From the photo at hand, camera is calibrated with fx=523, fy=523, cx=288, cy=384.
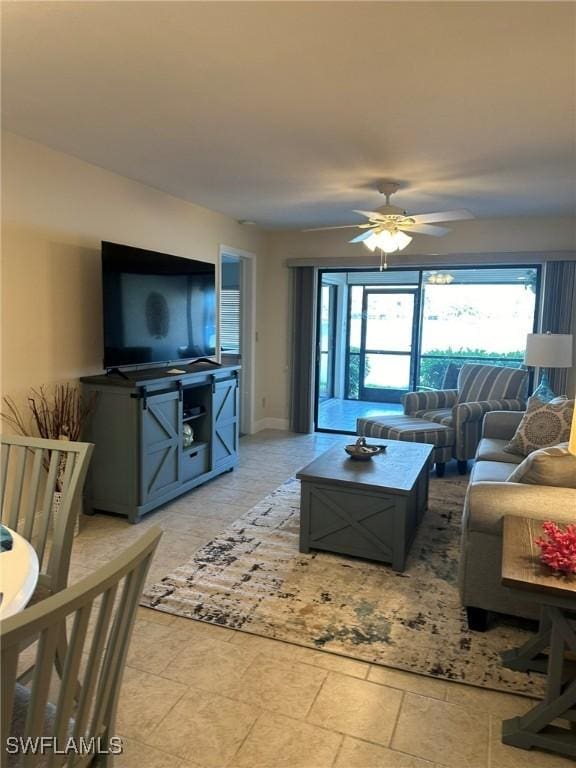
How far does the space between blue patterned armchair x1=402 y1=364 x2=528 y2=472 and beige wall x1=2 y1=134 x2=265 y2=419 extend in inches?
121

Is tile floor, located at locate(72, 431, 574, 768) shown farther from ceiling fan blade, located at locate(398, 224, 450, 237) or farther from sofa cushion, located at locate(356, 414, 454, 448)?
ceiling fan blade, located at locate(398, 224, 450, 237)

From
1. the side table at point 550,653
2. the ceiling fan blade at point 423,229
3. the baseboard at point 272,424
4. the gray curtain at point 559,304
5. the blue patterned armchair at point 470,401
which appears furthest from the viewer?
the baseboard at point 272,424

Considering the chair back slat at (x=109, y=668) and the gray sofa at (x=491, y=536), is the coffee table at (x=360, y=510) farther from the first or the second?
the chair back slat at (x=109, y=668)

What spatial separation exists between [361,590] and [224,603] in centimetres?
73

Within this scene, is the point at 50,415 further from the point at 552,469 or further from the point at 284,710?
the point at 552,469

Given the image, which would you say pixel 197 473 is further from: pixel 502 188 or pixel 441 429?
pixel 502 188

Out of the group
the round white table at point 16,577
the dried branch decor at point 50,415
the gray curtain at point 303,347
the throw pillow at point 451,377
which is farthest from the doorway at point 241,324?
the round white table at point 16,577

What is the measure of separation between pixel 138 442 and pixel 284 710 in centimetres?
206

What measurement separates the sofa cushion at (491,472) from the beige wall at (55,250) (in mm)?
2747

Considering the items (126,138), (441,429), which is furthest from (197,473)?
(126,138)

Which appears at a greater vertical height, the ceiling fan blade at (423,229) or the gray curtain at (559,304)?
the ceiling fan blade at (423,229)

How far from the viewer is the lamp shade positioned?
182 inches

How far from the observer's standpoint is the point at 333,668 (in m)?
2.18

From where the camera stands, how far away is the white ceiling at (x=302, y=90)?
1.85m
